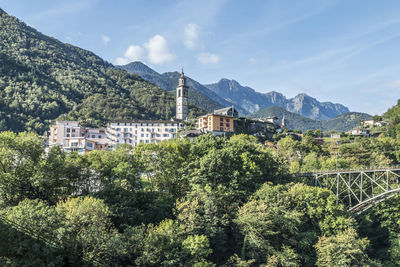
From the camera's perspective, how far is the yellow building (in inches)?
3816

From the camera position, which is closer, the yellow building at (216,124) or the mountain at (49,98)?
the yellow building at (216,124)

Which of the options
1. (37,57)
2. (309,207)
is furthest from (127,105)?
(309,207)

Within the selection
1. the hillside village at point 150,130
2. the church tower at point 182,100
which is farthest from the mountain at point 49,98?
the church tower at point 182,100

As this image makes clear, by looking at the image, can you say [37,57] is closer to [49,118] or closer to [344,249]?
[49,118]

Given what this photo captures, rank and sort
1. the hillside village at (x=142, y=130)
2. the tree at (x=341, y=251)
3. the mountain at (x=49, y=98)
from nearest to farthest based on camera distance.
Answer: the tree at (x=341, y=251) → the hillside village at (x=142, y=130) → the mountain at (x=49, y=98)

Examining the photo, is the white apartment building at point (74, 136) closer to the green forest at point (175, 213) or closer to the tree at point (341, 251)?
the green forest at point (175, 213)

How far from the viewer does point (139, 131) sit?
348 ft

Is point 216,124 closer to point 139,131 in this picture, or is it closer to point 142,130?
point 142,130

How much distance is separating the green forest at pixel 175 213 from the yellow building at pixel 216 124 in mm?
47115

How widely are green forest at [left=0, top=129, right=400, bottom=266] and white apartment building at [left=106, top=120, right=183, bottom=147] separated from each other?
5637 cm

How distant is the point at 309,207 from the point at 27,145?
34.9 metres

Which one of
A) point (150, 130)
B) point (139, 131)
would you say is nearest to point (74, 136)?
point (139, 131)

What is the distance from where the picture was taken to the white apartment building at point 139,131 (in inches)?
4126

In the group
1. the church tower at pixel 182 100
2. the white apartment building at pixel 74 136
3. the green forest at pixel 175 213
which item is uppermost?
the church tower at pixel 182 100
